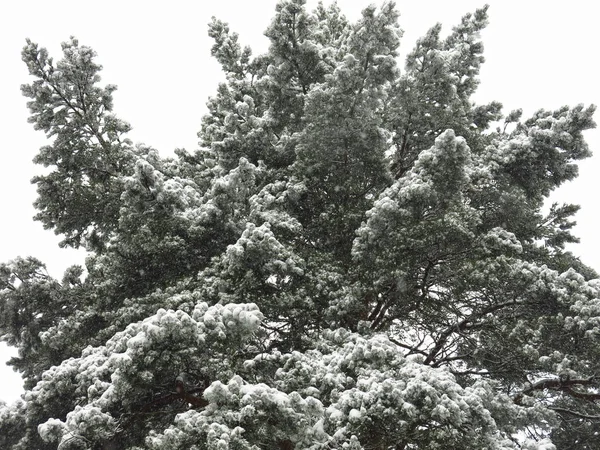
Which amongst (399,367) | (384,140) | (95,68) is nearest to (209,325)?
(399,367)

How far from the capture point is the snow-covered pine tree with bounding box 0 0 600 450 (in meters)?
6.41

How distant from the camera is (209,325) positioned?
21.8 ft

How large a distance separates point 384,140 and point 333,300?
3.50 m

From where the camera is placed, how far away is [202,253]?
33.0 feet

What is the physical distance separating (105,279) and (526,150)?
7940mm

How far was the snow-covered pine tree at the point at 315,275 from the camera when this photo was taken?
6.41 m

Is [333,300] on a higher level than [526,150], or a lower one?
lower

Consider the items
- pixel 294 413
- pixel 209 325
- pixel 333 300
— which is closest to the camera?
pixel 294 413

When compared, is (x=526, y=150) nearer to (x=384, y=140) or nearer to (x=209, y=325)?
(x=384, y=140)

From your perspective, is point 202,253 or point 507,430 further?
point 202,253

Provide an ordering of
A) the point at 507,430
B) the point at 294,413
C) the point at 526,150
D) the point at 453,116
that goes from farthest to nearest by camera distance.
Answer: the point at 453,116, the point at 526,150, the point at 507,430, the point at 294,413

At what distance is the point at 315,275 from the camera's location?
919cm

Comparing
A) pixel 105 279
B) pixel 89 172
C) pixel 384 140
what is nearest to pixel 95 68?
pixel 89 172

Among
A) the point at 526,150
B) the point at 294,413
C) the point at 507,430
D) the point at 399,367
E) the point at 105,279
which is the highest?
the point at 526,150
